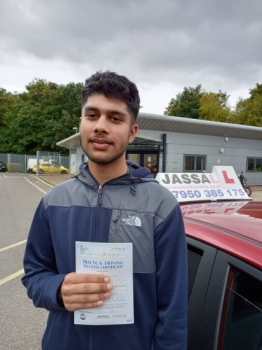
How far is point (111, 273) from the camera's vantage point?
1.10 meters

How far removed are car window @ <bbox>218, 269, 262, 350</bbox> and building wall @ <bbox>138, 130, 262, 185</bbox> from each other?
44.4ft

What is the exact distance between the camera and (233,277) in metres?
1.27

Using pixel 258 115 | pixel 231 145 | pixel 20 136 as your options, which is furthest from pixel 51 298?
pixel 20 136

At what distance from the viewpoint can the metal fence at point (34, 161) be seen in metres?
33.9

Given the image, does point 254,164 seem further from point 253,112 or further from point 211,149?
point 253,112

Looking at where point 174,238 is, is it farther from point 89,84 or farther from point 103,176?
point 89,84

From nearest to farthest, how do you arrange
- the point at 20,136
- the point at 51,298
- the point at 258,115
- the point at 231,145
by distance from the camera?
the point at 51,298
the point at 231,145
the point at 258,115
the point at 20,136

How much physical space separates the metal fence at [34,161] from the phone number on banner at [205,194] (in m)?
31.6

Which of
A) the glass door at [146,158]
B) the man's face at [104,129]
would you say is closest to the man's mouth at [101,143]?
the man's face at [104,129]

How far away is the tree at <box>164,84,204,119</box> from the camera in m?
41.2

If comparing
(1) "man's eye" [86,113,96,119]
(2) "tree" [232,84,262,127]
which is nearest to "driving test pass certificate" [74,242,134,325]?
(1) "man's eye" [86,113,96,119]

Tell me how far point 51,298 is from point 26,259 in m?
0.26

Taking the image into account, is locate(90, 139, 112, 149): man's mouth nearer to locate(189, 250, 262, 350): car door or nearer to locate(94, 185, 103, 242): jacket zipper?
locate(94, 185, 103, 242): jacket zipper

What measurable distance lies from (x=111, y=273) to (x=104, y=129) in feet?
1.96
